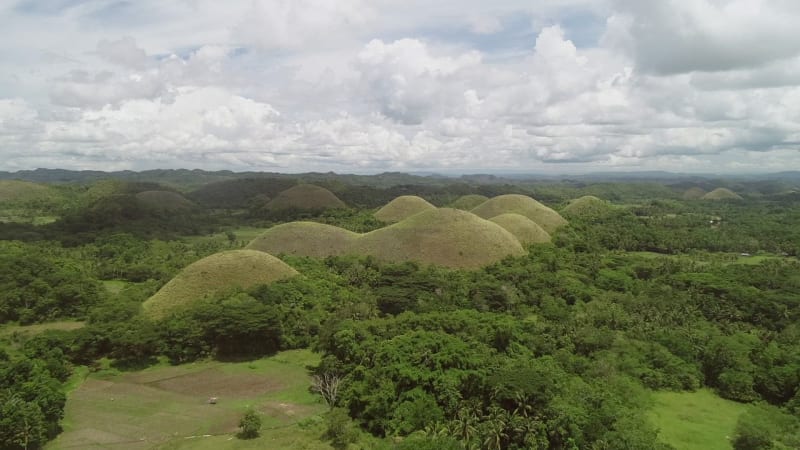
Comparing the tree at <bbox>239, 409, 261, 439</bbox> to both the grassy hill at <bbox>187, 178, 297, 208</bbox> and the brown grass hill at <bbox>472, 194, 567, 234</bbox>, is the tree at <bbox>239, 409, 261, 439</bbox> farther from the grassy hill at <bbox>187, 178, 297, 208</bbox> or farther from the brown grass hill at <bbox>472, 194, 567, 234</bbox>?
the grassy hill at <bbox>187, 178, 297, 208</bbox>

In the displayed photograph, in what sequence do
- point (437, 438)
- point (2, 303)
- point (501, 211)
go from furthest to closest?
1. point (501, 211)
2. point (2, 303)
3. point (437, 438)

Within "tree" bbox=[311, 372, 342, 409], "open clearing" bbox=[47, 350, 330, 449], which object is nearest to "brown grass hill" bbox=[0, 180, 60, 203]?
"open clearing" bbox=[47, 350, 330, 449]

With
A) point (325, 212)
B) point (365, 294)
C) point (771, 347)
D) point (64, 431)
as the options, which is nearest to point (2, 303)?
point (64, 431)

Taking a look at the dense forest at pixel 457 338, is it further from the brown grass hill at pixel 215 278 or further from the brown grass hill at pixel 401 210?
the brown grass hill at pixel 401 210

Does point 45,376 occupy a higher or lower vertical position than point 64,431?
higher

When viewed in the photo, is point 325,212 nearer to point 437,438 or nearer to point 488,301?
point 488,301

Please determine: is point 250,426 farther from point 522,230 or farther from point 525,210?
point 525,210

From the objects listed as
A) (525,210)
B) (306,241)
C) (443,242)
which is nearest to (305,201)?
(525,210)
